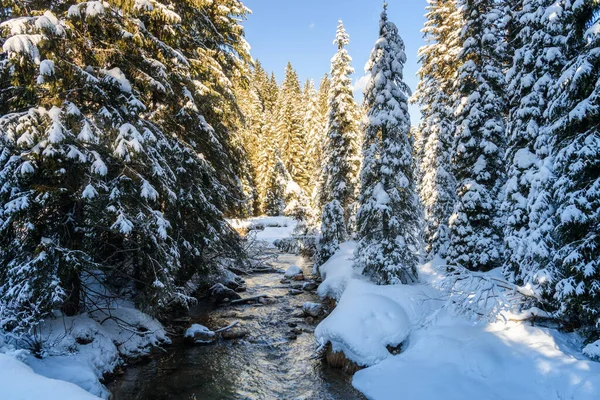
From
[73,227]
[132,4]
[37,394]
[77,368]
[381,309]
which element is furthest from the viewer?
[381,309]

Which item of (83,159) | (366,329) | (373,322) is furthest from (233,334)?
(83,159)

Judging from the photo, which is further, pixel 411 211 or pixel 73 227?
pixel 411 211

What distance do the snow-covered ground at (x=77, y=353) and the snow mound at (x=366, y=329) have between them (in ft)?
19.4

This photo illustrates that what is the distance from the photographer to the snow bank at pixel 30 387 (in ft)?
15.2

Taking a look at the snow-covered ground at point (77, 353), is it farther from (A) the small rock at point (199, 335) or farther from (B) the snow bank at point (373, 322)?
(B) the snow bank at point (373, 322)

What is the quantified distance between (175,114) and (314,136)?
25248mm

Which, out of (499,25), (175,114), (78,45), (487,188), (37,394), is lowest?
(37,394)

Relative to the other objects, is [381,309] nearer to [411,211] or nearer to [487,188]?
[411,211]

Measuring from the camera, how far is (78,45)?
903cm

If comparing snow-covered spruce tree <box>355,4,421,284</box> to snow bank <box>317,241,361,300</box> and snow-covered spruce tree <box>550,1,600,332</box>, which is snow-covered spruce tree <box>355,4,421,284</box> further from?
snow-covered spruce tree <box>550,1,600,332</box>

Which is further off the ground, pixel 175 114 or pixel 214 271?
pixel 175 114

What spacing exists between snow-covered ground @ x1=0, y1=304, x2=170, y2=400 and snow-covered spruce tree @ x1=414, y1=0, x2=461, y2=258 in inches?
628

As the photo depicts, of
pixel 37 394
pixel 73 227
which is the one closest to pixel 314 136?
pixel 73 227

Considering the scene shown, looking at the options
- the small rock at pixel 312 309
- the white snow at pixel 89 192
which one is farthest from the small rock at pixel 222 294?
the white snow at pixel 89 192
